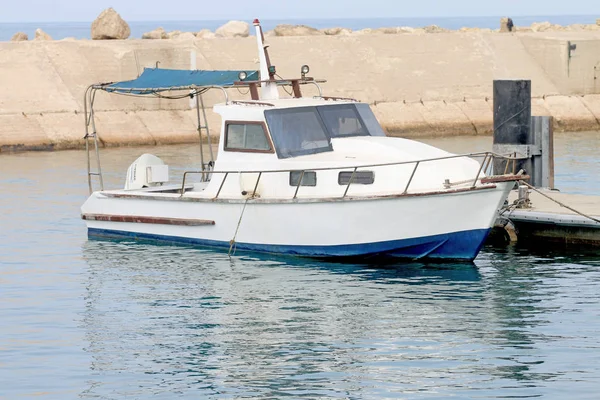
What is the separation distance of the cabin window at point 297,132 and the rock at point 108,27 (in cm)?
3027

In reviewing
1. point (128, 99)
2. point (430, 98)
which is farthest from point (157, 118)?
point (430, 98)

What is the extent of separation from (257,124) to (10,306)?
5.50 m

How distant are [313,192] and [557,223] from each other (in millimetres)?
4414

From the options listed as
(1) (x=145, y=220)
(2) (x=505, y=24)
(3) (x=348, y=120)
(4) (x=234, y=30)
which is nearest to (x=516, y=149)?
(3) (x=348, y=120)

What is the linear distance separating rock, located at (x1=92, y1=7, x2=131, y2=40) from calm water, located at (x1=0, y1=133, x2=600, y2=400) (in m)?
27.4

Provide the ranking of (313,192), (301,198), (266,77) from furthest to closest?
(266,77), (313,192), (301,198)

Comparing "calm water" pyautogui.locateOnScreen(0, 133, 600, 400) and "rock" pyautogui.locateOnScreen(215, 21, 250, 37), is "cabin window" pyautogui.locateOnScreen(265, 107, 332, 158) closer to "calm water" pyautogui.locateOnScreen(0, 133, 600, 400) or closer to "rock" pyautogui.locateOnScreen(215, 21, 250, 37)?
"calm water" pyautogui.locateOnScreen(0, 133, 600, 400)

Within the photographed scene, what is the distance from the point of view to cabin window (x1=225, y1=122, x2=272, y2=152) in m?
21.0

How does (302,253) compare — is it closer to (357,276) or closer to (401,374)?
(357,276)

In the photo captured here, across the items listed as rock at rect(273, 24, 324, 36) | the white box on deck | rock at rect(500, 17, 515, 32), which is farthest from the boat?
rock at rect(500, 17, 515, 32)

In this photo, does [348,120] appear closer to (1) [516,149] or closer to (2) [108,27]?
(1) [516,149]

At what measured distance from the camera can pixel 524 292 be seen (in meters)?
18.2

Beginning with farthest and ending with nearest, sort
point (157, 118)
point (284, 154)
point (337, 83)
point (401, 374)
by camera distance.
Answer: point (337, 83) < point (157, 118) < point (284, 154) < point (401, 374)

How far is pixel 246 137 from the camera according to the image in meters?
21.3
